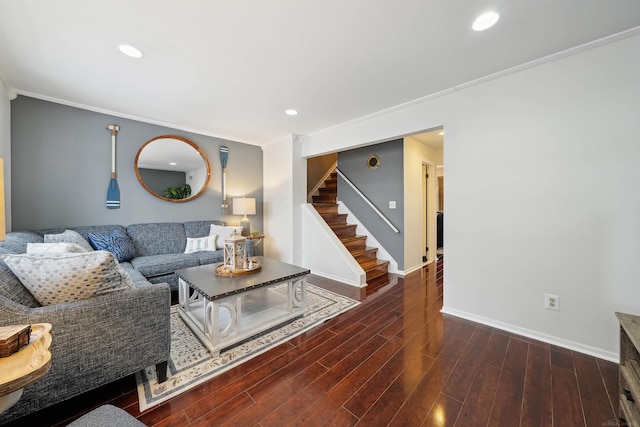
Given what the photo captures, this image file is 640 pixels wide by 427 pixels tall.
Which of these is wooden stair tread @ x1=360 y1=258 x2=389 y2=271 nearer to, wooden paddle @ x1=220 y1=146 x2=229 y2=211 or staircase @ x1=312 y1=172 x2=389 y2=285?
staircase @ x1=312 y1=172 x2=389 y2=285

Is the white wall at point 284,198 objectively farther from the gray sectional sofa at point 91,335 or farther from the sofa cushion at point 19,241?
the sofa cushion at point 19,241

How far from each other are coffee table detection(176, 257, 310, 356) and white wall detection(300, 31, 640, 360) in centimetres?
174

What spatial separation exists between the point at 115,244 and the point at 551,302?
4.50 m

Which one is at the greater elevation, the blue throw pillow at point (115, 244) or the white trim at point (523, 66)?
the white trim at point (523, 66)

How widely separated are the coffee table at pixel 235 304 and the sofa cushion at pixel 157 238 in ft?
3.47

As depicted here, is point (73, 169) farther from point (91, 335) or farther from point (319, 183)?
point (319, 183)

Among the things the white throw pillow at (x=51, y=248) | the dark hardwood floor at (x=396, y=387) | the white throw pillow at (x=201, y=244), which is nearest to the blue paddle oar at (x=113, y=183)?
the white throw pillow at (x=201, y=244)

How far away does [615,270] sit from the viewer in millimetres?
1804


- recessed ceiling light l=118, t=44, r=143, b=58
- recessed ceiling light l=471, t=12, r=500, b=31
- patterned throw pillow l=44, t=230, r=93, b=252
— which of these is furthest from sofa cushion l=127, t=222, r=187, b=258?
recessed ceiling light l=471, t=12, r=500, b=31

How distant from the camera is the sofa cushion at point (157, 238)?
3.31 m

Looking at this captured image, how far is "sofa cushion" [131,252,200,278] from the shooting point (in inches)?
110

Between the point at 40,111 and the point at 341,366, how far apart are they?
4.20 m

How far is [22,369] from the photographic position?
29.0 inches

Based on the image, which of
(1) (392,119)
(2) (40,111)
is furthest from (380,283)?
(2) (40,111)
